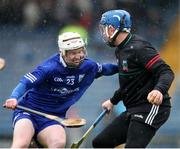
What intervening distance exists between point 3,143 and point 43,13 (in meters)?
2.40

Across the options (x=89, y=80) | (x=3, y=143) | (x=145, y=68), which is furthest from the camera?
(x=3, y=143)

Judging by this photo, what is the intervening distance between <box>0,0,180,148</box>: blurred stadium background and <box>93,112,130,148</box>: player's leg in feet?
12.0

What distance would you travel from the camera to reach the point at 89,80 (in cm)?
904

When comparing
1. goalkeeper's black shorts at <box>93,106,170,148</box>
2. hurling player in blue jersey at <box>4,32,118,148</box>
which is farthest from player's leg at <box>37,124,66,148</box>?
goalkeeper's black shorts at <box>93,106,170,148</box>

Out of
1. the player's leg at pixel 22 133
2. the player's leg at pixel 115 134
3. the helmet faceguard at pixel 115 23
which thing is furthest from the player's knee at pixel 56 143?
the helmet faceguard at pixel 115 23

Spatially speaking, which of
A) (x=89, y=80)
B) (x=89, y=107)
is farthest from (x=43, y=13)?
(x=89, y=80)

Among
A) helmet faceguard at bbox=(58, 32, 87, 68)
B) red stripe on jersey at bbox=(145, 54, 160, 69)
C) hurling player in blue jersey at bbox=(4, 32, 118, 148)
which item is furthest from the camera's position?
helmet faceguard at bbox=(58, 32, 87, 68)

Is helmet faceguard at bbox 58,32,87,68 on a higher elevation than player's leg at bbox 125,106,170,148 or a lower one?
higher

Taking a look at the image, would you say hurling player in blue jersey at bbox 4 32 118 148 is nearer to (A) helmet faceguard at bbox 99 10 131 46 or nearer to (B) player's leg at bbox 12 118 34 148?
(B) player's leg at bbox 12 118 34 148

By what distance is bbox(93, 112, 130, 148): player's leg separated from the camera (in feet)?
28.1

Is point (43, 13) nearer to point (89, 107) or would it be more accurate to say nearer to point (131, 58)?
point (89, 107)

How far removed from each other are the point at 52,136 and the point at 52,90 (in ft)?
1.72

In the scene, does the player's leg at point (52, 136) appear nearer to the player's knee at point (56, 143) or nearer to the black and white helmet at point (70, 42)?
the player's knee at point (56, 143)

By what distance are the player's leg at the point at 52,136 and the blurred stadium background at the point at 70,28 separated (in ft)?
12.2
